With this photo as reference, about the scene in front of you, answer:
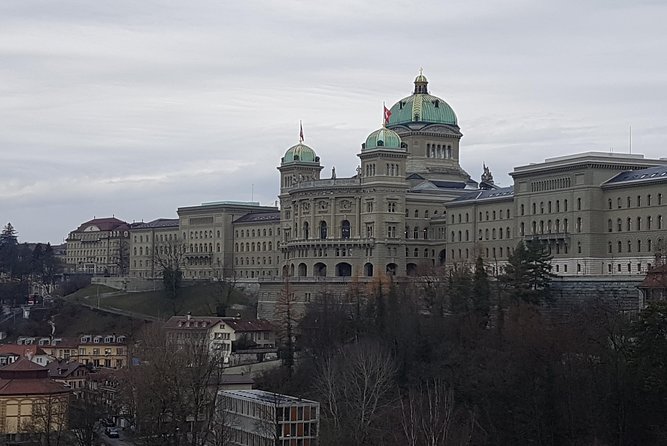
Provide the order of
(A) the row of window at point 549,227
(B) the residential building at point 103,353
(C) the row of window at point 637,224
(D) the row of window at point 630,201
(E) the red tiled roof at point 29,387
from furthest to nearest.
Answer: (B) the residential building at point 103,353
(A) the row of window at point 549,227
(D) the row of window at point 630,201
(C) the row of window at point 637,224
(E) the red tiled roof at point 29,387

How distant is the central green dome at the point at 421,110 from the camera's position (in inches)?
5861

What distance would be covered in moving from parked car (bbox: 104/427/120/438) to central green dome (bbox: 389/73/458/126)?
2685 inches

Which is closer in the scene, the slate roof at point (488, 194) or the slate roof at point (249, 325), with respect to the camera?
the slate roof at point (249, 325)

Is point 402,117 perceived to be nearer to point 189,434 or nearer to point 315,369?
point 315,369

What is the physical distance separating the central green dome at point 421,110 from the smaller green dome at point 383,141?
10.5 metres

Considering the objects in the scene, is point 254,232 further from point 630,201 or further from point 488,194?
point 630,201

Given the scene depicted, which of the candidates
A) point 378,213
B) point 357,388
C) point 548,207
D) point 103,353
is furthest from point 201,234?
point 357,388

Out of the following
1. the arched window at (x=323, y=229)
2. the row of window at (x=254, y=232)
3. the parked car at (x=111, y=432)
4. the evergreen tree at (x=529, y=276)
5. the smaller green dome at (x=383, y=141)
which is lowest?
the parked car at (x=111, y=432)

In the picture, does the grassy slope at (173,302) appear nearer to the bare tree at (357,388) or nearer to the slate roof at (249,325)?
the slate roof at (249,325)

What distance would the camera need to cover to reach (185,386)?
75.6 m

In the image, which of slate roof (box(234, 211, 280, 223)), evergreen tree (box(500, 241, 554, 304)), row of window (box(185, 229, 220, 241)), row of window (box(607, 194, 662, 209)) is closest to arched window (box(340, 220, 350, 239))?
slate roof (box(234, 211, 280, 223))

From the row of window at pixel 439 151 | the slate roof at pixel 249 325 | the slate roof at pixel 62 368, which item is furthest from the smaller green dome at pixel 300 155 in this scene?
the slate roof at pixel 62 368

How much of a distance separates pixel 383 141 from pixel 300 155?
1920 centimetres

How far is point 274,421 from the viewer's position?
73.5 m
